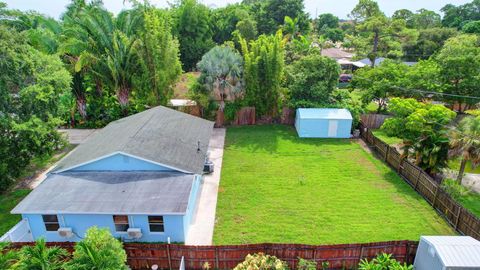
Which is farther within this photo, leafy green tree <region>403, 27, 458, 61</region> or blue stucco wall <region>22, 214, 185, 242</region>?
leafy green tree <region>403, 27, 458, 61</region>

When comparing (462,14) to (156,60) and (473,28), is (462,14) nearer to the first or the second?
(473,28)

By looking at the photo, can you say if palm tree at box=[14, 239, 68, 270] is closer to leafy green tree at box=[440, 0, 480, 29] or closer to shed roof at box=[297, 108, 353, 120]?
shed roof at box=[297, 108, 353, 120]

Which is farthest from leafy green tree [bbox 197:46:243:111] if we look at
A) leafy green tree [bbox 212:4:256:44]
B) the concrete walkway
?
leafy green tree [bbox 212:4:256:44]

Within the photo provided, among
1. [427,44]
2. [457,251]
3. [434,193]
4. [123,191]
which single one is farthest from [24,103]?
[427,44]

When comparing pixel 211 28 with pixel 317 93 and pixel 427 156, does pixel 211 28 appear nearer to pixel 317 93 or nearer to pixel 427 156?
pixel 317 93

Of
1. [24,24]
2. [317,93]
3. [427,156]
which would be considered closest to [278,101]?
[317,93]

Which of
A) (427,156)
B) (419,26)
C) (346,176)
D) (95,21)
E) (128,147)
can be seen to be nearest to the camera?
(128,147)

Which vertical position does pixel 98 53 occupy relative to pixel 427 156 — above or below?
above
